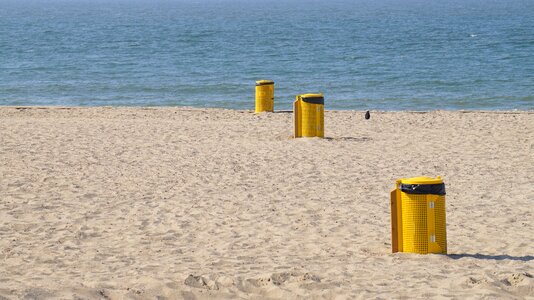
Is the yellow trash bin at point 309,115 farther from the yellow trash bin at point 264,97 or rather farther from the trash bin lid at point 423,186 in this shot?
the trash bin lid at point 423,186

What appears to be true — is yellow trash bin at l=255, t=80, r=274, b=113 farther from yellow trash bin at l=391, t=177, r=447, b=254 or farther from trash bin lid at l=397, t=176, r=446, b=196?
trash bin lid at l=397, t=176, r=446, b=196

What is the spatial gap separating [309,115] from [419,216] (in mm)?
6942

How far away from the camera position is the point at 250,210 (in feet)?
30.1

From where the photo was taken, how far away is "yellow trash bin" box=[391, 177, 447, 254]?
698 cm

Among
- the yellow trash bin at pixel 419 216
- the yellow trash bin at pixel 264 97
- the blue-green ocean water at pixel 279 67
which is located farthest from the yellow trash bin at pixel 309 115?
the blue-green ocean water at pixel 279 67

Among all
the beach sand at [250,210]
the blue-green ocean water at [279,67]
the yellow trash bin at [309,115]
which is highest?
the blue-green ocean water at [279,67]

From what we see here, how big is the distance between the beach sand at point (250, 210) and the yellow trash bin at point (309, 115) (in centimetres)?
25

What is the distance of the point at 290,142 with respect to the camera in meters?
13.9

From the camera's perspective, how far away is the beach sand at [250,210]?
20.7 ft

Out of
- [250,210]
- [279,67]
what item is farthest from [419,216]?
[279,67]

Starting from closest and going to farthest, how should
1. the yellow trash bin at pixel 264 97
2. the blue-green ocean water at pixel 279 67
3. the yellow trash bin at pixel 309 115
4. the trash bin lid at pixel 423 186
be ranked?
the trash bin lid at pixel 423 186 < the yellow trash bin at pixel 309 115 < the yellow trash bin at pixel 264 97 < the blue-green ocean water at pixel 279 67

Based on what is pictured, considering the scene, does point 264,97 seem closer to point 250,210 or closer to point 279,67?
point 250,210

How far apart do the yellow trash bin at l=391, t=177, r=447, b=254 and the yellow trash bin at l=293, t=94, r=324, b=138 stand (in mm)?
6680

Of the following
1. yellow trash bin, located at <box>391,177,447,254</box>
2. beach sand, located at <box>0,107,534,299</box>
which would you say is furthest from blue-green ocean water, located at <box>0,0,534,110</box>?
yellow trash bin, located at <box>391,177,447,254</box>
